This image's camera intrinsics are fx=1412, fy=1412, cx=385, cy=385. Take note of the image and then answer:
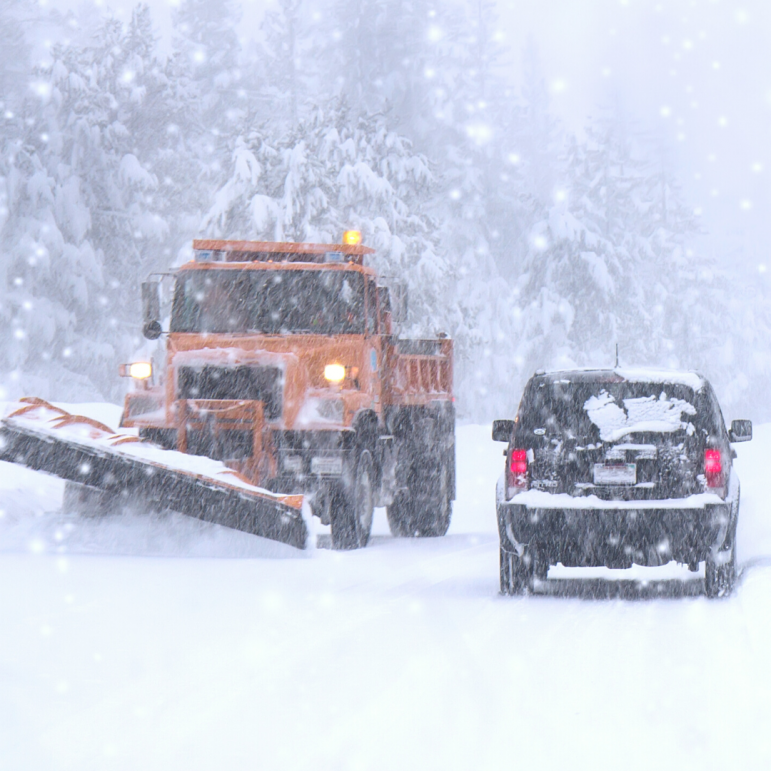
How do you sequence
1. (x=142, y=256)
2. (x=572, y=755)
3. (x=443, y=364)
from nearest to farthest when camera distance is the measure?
(x=572, y=755)
(x=443, y=364)
(x=142, y=256)

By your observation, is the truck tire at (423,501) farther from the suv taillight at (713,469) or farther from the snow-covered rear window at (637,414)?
the suv taillight at (713,469)

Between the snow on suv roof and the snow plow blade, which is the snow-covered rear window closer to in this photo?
the snow on suv roof

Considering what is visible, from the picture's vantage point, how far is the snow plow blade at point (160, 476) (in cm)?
1247

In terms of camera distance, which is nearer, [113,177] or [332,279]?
[332,279]

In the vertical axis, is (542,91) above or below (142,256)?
above

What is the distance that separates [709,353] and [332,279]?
186ft

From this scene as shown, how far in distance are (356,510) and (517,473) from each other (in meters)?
3.96

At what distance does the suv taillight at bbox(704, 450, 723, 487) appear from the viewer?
33.4 feet

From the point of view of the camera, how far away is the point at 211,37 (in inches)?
2307

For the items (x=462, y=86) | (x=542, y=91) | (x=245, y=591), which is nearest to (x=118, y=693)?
(x=245, y=591)

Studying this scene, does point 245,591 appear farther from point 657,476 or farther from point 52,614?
point 657,476

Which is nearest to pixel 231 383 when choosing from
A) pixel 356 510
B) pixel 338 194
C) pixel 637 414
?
pixel 356 510

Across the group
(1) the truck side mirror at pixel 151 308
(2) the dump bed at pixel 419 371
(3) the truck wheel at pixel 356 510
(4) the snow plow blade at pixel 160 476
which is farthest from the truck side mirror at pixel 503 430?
(1) the truck side mirror at pixel 151 308

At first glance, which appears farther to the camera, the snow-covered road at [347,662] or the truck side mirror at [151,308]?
the truck side mirror at [151,308]
